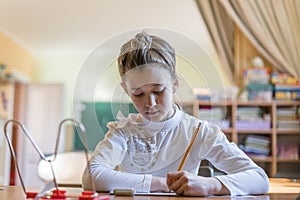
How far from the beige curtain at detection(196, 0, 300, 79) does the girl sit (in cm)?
228

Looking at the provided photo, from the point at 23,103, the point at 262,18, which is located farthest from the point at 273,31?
the point at 23,103

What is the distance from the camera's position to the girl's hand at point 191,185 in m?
0.78

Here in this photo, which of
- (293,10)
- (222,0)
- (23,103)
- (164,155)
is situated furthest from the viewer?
(23,103)

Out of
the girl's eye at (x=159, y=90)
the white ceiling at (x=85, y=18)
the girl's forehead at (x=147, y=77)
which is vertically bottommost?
the girl's eye at (x=159, y=90)

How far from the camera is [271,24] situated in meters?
3.39

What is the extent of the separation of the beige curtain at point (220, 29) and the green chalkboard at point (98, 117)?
2.87 meters

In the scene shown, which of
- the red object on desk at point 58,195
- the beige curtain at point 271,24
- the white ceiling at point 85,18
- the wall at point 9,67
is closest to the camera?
the red object on desk at point 58,195

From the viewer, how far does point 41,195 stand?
68cm

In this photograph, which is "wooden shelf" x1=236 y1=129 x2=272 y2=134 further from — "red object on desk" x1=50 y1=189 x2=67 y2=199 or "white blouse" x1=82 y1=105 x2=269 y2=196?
"red object on desk" x1=50 y1=189 x2=67 y2=199

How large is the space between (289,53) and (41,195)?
301 cm

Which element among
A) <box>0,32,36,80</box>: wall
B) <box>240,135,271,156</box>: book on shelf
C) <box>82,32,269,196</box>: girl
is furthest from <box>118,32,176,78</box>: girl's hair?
<box>0,32,36,80</box>: wall

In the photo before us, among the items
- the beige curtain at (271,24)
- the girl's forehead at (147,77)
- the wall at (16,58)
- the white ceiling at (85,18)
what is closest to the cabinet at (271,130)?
the beige curtain at (271,24)

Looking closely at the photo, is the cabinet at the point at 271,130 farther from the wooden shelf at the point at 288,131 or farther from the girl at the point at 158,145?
the girl at the point at 158,145

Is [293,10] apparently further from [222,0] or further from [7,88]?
[7,88]
